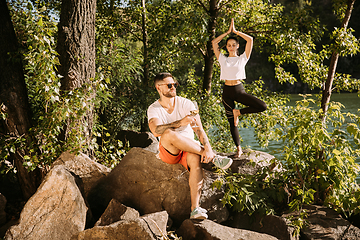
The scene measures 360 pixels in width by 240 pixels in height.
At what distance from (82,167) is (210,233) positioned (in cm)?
198

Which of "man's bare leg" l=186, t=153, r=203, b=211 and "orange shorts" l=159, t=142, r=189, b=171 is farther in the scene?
"orange shorts" l=159, t=142, r=189, b=171

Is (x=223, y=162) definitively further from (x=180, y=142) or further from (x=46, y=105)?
(x=46, y=105)

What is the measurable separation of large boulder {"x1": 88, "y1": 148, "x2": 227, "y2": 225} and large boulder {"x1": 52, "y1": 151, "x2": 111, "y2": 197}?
0.52ft

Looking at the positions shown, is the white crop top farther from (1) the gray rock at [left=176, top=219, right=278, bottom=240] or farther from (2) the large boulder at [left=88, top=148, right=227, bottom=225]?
(1) the gray rock at [left=176, top=219, right=278, bottom=240]

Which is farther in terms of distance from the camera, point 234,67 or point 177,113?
point 234,67

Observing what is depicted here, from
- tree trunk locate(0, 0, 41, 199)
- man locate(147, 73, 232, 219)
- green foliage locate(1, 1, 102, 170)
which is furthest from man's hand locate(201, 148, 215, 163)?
tree trunk locate(0, 0, 41, 199)

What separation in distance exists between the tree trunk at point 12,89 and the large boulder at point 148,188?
146 centimetres

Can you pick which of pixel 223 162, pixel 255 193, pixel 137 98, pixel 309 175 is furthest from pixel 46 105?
pixel 137 98

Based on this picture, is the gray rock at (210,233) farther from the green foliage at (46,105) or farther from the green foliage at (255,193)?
the green foliage at (46,105)

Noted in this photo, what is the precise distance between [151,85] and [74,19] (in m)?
3.80

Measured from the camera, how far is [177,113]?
126 inches

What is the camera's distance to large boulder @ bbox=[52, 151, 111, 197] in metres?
3.73

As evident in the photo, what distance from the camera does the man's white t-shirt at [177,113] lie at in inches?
121

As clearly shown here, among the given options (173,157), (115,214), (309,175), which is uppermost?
(173,157)
